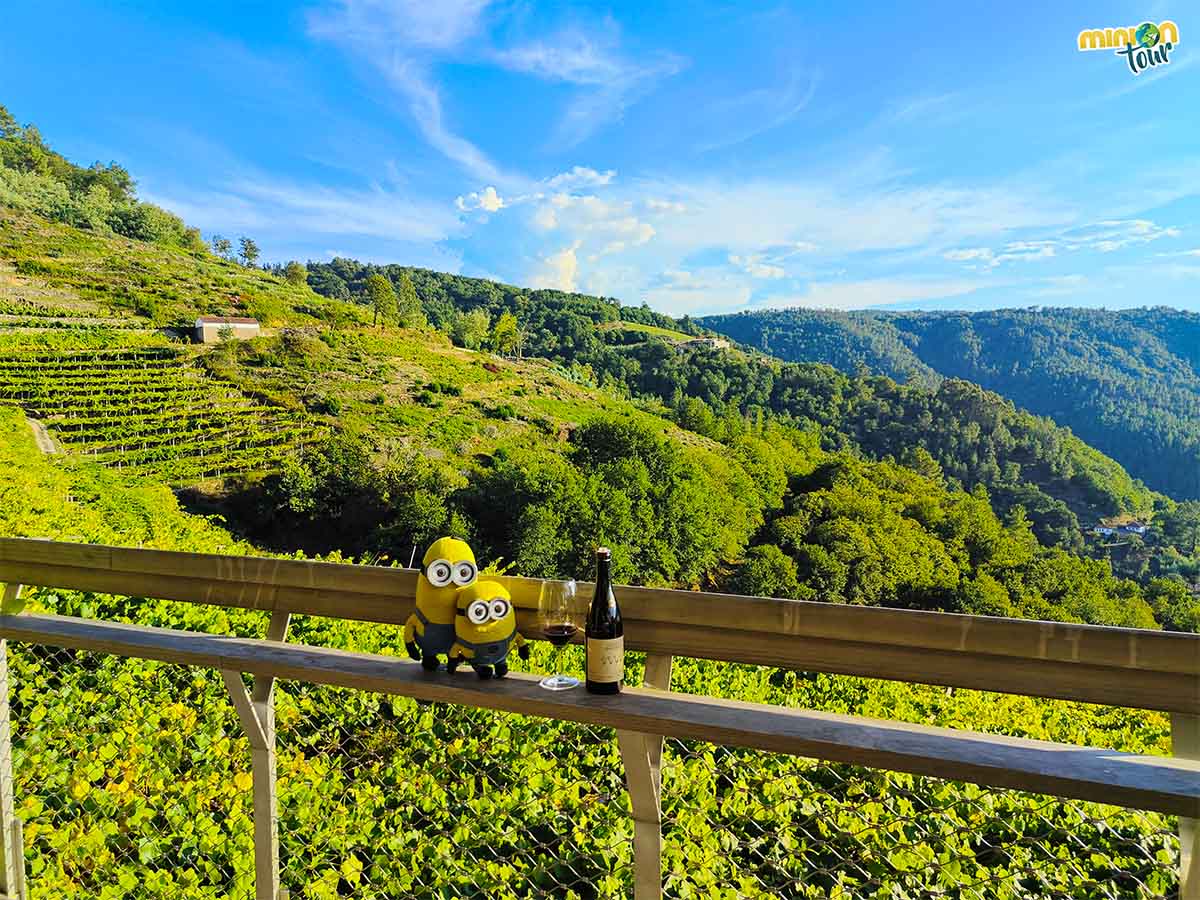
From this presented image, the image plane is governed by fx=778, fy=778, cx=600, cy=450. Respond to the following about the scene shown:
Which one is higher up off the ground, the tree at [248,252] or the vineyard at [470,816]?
the tree at [248,252]

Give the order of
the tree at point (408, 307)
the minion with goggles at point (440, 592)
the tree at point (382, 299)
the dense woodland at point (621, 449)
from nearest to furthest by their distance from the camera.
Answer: the minion with goggles at point (440, 592)
the dense woodland at point (621, 449)
the tree at point (382, 299)
the tree at point (408, 307)

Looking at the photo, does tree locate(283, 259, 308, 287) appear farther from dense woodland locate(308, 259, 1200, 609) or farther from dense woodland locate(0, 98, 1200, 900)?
dense woodland locate(308, 259, 1200, 609)

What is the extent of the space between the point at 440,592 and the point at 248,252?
14.7 metres

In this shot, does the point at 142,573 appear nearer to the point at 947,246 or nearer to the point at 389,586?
the point at 389,586

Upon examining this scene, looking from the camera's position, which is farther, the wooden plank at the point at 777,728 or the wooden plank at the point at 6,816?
the wooden plank at the point at 6,816

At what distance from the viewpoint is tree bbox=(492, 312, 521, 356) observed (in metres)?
14.9

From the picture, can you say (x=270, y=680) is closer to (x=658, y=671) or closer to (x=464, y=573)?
(x=464, y=573)

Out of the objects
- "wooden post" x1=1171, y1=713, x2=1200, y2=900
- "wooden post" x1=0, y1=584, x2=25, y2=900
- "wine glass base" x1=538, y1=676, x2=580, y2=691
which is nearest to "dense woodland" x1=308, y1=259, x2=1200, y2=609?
"wooden post" x1=1171, y1=713, x2=1200, y2=900

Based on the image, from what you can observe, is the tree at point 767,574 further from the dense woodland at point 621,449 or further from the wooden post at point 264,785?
the wooden post at point 264,785

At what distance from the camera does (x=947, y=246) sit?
16.7m

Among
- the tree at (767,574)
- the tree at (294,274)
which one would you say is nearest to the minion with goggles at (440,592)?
the tree at (767,574)

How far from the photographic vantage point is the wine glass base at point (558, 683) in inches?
34.6

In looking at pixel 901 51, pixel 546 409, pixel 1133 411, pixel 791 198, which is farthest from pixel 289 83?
pixel 1133 411

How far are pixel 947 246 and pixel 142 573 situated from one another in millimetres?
18089
